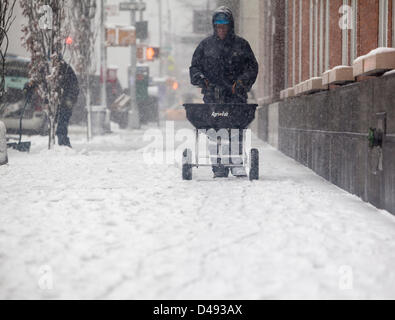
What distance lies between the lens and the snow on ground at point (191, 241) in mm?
3170

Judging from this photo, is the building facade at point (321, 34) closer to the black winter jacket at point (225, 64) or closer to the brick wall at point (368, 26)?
the brick wall at point (368, 26)

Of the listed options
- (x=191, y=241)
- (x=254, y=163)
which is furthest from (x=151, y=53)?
(x=191, y=241)

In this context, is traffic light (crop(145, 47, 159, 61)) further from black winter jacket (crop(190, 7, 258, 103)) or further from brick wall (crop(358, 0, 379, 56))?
brick wall (crop(358, 0, 379, 56))

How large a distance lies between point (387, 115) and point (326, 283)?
91.6 inches

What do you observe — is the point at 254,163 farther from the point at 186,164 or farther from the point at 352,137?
the point at 352,137

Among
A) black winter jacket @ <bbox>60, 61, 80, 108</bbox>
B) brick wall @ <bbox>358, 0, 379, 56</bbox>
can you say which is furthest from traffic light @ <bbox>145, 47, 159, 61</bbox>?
brick wall @ <bbox>358, 0, 379, 56</bbox>

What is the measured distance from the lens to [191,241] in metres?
4.20

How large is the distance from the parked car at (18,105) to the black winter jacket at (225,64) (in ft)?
22.1

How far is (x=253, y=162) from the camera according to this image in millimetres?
7496

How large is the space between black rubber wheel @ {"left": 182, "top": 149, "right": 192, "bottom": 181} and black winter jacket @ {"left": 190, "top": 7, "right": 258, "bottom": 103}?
0.70m

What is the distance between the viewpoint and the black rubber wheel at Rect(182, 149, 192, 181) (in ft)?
24.8

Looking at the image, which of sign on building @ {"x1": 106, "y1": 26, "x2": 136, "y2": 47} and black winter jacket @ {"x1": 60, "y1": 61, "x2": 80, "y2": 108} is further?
sign on building @ {"x1": 106, "y1": 26, "x2": 136, "y2": 47}

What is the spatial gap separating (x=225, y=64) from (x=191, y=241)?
13.2 ft
